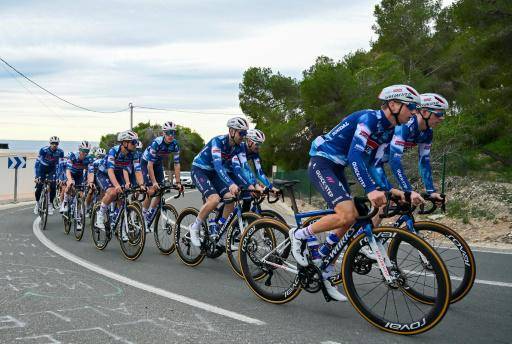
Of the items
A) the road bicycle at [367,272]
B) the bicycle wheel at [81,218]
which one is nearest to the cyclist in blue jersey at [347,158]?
the road bicycle at [367,272]

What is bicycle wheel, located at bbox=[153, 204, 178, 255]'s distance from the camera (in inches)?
382

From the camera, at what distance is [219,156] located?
315 inches

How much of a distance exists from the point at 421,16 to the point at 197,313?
33153 millimetres

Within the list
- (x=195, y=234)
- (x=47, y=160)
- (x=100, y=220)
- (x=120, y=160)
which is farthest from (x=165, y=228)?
(x=47, y=160)

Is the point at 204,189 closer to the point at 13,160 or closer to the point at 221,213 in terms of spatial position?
the point at 221,213

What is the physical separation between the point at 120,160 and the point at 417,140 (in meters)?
5.79

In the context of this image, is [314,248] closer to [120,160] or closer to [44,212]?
[120,160]

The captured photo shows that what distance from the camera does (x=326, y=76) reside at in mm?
29656

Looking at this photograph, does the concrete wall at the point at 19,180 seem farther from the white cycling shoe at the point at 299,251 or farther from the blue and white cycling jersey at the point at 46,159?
the white cycling shoe at the point at 299,251

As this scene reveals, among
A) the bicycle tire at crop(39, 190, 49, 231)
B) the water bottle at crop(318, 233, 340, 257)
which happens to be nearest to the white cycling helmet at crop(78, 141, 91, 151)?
the bicycle tire at crop(39, 190, 49, 231)

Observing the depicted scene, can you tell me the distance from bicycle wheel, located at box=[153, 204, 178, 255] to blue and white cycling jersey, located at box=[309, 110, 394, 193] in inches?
165

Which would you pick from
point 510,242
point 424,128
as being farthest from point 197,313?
point 510,242

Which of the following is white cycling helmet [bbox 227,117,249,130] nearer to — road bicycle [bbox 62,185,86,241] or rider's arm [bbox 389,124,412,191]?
rider's arm [bbox 389,124,412,191]

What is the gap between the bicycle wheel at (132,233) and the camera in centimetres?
925
